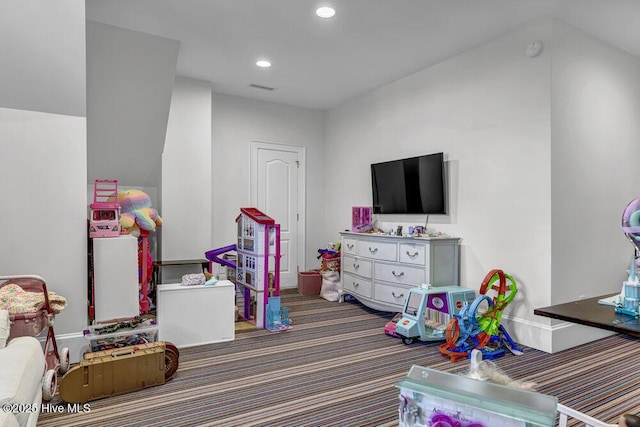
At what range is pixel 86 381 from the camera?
2373mm

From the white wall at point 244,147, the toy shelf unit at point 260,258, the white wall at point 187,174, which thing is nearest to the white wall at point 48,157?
the toy shelf unit at point 260,258

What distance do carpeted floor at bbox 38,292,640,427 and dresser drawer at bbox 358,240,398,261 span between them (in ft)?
2.71

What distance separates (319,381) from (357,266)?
7.33 ft

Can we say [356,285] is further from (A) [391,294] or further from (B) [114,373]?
(B) [114,373]

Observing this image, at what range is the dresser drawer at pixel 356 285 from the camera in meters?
4.61

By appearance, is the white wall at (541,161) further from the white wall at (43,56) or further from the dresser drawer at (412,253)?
the white wall at (43,56)

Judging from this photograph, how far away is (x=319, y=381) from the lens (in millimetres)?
2705

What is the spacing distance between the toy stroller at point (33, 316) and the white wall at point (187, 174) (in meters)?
2.11

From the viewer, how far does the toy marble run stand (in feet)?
10.4

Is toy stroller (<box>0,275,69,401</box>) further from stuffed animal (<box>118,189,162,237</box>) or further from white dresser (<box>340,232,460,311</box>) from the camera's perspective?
white dresser (<box>340,232,460,311</box>)

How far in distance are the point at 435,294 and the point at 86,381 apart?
276cm

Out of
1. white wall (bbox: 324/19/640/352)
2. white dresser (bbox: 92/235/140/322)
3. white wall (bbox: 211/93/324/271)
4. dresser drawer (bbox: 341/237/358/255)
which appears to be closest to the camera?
white dresser (bbox: 92/235/140/322)

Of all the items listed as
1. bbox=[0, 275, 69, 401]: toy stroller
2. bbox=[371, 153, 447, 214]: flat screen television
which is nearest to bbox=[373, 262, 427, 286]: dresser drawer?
bbox=[371, 153, 447, 214]: flat screen television

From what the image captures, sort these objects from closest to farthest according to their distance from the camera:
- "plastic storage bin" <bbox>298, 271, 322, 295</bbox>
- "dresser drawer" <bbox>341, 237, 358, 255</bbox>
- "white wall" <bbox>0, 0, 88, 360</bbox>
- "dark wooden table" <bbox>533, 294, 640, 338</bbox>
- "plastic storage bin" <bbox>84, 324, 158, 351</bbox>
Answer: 1. "dark wooden table" <bbox>533, 294, 640, 338</bbox>
2. "white wall" <bbox>0, 0, 88, 360</bbox>
3. "plastic storage bin" <bbox>84, 324, 158, 351</bbox>
4. "dresser drawer" <bbox>341, 237, 358, 255</bbox>
5. "plastic storage bin" <bbox>298, 271, 322, 295</bbox>
